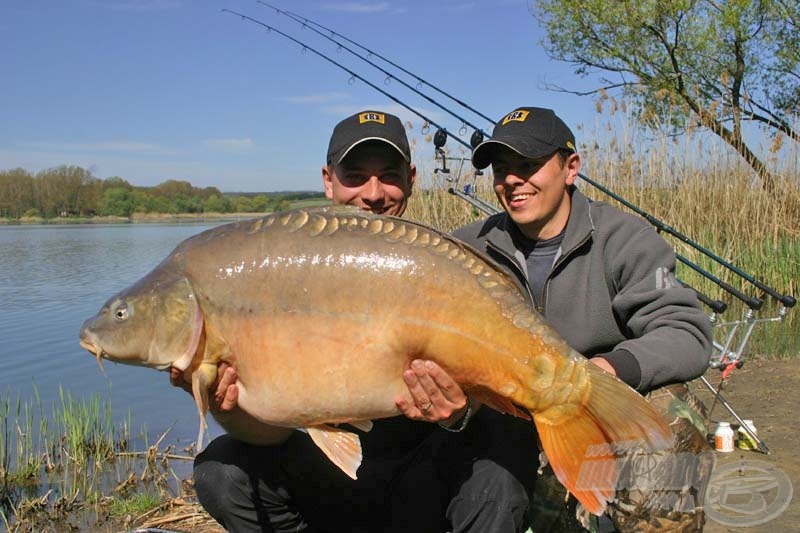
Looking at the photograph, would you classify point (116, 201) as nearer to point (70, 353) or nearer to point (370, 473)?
point (70, 353)

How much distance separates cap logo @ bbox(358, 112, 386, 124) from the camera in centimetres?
225

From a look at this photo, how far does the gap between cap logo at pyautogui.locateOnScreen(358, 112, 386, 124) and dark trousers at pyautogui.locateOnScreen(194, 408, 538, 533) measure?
36.2 inches

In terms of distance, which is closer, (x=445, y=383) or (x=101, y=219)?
Result: (x=445, y=383)

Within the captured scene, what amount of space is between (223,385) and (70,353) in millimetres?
5855

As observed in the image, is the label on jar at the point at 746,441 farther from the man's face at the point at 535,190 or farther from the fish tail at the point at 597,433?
the fish tail at the point at 597,433

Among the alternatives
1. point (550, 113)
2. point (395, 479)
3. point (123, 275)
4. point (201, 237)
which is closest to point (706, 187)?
point (550, 113)

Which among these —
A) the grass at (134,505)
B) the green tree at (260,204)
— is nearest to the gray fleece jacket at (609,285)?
the grass at (134,505)

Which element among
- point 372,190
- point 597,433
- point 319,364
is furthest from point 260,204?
point 597,433

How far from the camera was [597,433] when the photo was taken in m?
1.59

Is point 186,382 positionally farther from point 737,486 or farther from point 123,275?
point 123,275

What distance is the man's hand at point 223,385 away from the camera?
5.50 ft

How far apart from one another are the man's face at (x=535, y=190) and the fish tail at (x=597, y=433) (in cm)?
73

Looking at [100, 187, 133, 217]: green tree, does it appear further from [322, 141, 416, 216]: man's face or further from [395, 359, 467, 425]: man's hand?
[395, 359, 467, 425]: man's hand

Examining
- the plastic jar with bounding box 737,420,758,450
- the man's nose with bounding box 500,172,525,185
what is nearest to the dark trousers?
the man's nose with bounding box 500,172,525,185
